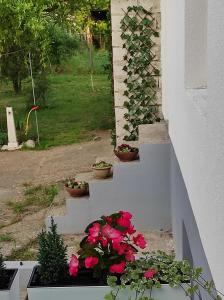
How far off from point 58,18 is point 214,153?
9502 mm

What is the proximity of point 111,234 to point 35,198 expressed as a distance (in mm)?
5196

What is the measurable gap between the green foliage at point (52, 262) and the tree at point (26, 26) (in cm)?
700

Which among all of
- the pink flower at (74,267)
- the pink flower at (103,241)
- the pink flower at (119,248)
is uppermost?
the pink flower at (103,241)

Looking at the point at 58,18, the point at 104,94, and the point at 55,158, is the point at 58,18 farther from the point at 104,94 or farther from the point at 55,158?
the point at 104,94

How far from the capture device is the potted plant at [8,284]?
10.6 feet

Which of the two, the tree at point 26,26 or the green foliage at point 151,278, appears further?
the tree at point 26,26

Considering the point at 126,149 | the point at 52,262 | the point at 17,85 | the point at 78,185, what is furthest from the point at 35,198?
the point at 17,85

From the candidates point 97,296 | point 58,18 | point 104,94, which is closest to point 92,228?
point 97,296

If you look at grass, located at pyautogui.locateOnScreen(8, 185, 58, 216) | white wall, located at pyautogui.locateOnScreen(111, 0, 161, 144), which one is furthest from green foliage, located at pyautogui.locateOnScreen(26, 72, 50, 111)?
white wall, located at pyautogui.locateOnScreen(111, 0, 161, 144)

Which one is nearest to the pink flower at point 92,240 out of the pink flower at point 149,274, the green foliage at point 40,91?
the pink flower at point 149,274

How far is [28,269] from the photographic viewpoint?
4.88m

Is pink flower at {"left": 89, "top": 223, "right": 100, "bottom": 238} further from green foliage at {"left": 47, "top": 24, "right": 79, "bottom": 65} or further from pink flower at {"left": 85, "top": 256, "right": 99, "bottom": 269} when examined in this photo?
green foliage at {"left": 47, "top": 24, "right": 79, "bottom": 65}

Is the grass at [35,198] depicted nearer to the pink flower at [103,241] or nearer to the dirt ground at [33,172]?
the dirt ground at [33,172]

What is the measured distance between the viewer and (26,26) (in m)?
10.1
